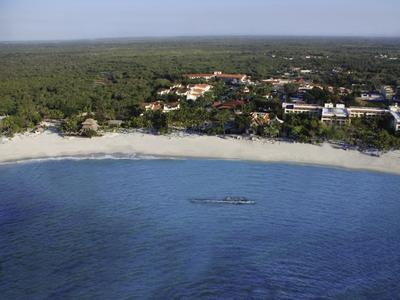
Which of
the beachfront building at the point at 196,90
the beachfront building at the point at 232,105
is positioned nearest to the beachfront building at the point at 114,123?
the beachfront building at the point at 232,105

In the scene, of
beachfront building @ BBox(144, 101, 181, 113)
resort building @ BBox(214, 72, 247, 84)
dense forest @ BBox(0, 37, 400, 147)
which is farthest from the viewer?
resort building @ BBox(214, 72, 247, 84)

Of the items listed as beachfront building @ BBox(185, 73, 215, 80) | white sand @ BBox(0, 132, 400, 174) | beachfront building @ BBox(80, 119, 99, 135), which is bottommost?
white sand @ BBox(0, 132, 400, 174)

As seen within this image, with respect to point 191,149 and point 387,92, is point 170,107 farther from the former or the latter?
point 387,92

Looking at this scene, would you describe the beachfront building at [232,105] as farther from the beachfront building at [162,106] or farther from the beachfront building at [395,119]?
the beachfront building at [395,119]

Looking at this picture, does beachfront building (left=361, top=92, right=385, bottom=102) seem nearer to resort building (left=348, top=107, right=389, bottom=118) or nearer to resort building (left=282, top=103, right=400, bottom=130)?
resort building (left=282, top=103, right=400, bottom=130)

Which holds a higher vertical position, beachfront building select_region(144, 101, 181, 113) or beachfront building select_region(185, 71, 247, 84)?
beachfront building select_region(185, 71, 247, 84)

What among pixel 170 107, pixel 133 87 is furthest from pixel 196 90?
pixel 170 107

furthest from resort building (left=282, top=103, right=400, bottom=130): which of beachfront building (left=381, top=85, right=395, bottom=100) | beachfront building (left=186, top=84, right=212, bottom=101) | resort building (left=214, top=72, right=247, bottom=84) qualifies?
resort building (left=214, top=72, right=247, bottom=84)
